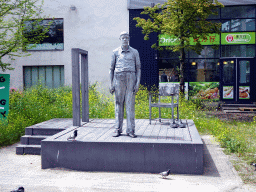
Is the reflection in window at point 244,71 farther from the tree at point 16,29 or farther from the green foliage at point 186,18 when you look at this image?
the tree at point 16,29

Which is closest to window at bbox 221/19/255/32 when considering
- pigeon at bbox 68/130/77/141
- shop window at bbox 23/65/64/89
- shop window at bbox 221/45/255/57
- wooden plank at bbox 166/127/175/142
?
shop window at bbox 221/45/255/57

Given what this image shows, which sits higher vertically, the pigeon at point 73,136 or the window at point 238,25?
the window at point 238,25

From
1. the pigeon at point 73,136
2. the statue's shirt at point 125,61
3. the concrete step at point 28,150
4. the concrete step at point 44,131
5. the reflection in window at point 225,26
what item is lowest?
the concrete step at point 28,150

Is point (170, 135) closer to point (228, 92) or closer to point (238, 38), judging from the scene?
point (228, 92)

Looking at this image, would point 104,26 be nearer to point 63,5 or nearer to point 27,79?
point 63,5

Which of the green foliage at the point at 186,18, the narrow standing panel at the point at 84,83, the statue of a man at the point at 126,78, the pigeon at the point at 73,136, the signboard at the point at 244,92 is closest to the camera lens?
the pigeon at the point at 73,136

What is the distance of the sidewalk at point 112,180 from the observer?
450 cm

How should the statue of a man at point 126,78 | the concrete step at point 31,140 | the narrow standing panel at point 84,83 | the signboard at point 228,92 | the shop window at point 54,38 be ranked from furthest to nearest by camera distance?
1. the shop window at point 54,38
2. the signboard at point 228,92
3. the narrow standing panel at point 84,83
4. the concrete step at point 31,140
5. the statue of a man at point 126,78

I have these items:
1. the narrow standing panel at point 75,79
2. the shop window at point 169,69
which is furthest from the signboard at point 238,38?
the narrow standing panel at point 75,79

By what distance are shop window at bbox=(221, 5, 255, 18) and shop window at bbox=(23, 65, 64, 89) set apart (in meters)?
9.41

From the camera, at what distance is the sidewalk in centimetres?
450

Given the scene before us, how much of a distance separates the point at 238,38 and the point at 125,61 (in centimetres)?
1193

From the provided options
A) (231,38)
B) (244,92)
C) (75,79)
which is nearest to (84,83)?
(75,79)

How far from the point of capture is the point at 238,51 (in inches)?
628
